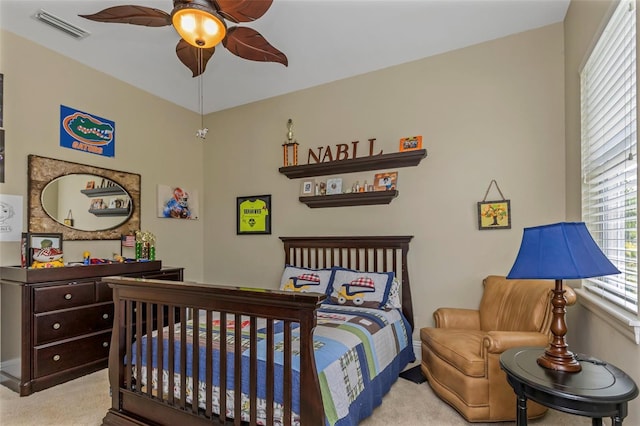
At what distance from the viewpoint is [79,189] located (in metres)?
3.52

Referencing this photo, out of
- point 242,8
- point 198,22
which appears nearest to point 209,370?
point 198,22

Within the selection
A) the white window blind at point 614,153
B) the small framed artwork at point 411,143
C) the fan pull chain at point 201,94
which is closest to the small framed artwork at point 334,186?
the small framed artwork at point 411,143

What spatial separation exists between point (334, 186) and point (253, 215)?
1209 millimetres

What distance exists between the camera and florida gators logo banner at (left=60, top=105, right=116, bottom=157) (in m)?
3.44

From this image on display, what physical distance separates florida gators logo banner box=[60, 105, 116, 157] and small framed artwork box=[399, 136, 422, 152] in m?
3.10

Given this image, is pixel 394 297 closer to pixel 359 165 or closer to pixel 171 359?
pixel 359 165

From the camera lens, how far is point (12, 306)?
9.67 feet

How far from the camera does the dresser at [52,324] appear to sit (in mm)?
2717

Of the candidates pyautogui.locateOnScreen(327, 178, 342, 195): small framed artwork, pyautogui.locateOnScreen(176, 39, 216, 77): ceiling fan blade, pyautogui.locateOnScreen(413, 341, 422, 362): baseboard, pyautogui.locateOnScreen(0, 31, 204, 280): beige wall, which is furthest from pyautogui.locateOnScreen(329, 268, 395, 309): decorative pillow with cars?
pyautogui.locateOnScreen(0, 31, 204, 280): beige wall

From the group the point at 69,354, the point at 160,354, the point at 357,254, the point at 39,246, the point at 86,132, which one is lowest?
the point at 69,354

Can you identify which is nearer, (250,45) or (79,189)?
(250,45)

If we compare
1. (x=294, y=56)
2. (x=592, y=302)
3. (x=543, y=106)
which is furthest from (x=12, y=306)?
(x=543, y=106)

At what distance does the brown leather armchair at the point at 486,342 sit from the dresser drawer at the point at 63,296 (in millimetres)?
2889

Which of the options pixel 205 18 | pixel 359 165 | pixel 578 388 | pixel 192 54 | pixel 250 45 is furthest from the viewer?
pixel 359 165
